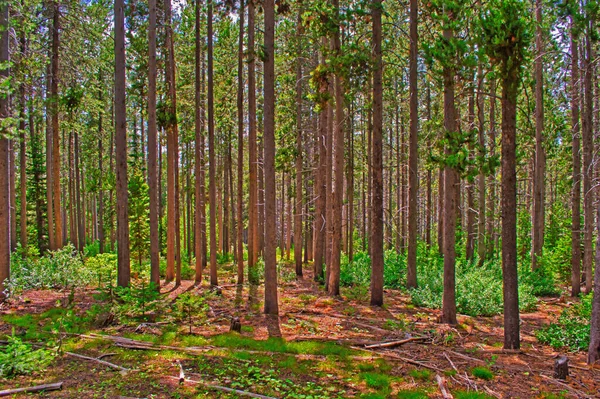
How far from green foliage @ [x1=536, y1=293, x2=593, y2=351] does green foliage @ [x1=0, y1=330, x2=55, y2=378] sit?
10453 mm

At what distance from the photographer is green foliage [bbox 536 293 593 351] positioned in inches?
361

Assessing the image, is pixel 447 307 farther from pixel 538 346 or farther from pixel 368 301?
pixel 368 301

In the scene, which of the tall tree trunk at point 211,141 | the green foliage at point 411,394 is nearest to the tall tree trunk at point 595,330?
the green foliage at point 411,394

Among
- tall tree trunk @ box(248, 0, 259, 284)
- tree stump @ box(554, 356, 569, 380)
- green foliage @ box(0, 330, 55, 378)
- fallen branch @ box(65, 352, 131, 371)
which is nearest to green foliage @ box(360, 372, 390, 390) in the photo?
tree stump @ box(554, 356, 569, 380)

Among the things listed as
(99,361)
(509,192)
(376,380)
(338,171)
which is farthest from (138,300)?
(509,192)

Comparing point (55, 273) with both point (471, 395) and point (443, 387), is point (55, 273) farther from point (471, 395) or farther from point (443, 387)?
point (471, 395)

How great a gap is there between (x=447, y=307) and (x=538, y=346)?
83.3 inches

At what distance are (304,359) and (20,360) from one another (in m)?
4.75

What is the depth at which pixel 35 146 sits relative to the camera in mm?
23156

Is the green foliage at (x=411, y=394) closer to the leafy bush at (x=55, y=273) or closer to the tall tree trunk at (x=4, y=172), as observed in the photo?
the tall tree trunk at (x=4, y=172)

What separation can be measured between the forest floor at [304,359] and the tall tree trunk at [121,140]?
60.6 inches

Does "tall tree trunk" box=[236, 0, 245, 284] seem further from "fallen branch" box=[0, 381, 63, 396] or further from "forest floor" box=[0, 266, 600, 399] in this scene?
"fallen branch" box=[0, 381, 63, 396]

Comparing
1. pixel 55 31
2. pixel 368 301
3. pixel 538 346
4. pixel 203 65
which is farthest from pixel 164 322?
pixel 203 65

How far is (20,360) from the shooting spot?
21.1 ft
